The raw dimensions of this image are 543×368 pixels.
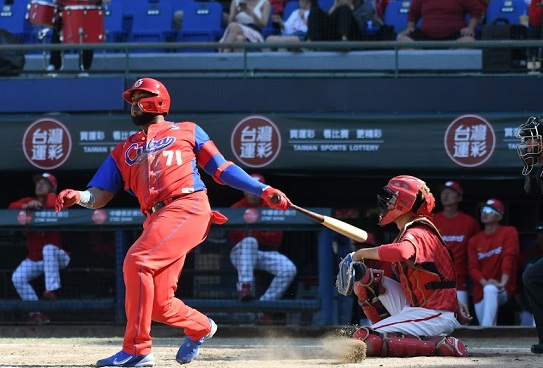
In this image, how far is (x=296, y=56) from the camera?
12.6 meters

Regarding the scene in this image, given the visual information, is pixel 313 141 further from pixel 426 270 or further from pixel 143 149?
pixel 143 149

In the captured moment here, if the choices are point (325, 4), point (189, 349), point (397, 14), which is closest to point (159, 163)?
point (189, 349)

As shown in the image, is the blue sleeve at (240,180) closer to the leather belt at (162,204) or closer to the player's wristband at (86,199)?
the leather belt at (162,204)

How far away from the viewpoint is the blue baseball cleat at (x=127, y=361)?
6.09 metres

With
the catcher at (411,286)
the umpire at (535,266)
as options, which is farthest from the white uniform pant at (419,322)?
the umpire at (535,266)

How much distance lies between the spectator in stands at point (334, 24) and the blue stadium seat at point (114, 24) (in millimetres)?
2668

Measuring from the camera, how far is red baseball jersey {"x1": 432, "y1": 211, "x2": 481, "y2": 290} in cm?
1088

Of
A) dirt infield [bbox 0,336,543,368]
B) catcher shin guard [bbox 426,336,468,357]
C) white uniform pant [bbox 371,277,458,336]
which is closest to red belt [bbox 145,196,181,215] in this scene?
dirt infield [bbox 0,336,543,368]

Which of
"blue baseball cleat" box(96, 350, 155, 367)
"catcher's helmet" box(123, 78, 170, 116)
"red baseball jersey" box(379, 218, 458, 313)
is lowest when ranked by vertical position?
"blue baseball cleat" box(96, 350, 155, 367)

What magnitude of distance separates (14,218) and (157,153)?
467cm

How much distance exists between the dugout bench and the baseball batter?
3.59 m

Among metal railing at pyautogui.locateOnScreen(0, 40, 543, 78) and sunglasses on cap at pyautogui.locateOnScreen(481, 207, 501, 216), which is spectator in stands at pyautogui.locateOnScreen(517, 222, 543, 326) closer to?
sunglasses on cap at pyautogui.locateOnScreen(481, 207, 501, 216)

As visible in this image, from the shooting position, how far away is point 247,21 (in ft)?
43.0

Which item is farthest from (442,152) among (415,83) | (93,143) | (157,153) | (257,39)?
(157,153)
